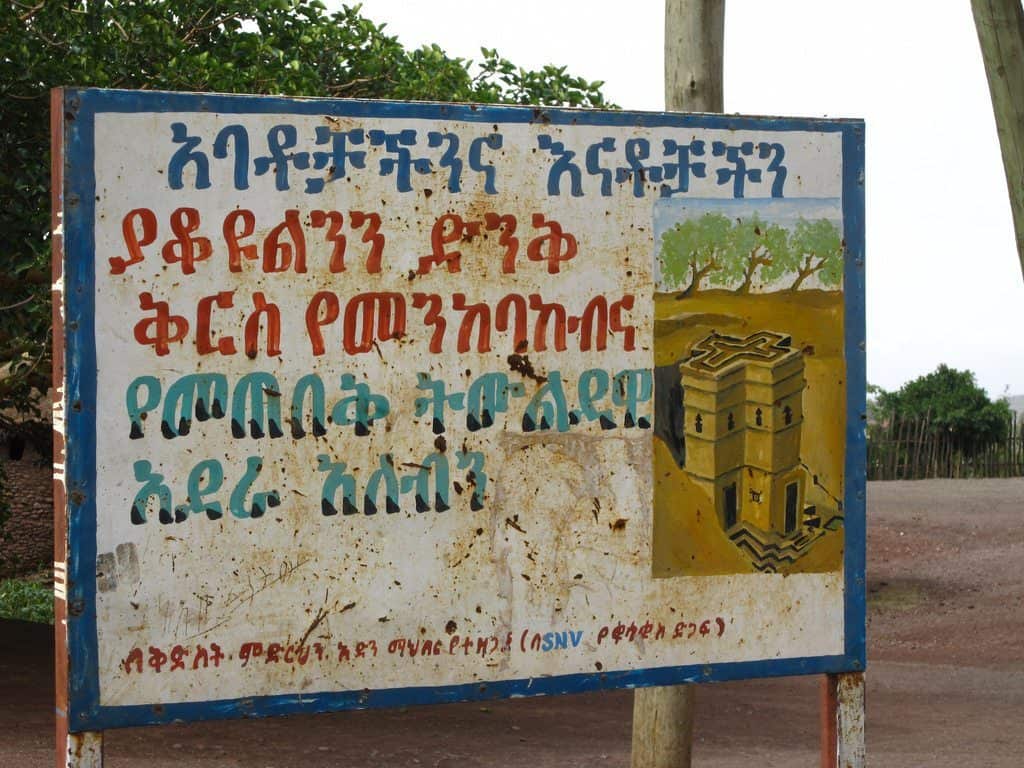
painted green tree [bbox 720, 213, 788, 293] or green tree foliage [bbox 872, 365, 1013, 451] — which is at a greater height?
painted green tree [bbox 720, 213, 788, 293]

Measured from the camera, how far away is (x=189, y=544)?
431 centimetres

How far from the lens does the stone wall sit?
967 inches

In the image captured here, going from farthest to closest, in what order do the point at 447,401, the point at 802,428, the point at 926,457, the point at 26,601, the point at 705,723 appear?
the point at 926,457 < the point at 26,601 < the point at 705,723 < the point at 802,428 < the point at 447,401

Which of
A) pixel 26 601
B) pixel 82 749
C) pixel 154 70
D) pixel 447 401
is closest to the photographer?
pixel 82 749

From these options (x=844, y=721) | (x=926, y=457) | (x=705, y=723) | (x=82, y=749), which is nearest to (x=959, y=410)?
(x=926, y=457)

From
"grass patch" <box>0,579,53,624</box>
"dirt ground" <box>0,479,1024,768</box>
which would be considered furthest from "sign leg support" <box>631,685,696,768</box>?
"grass patch" <box>0,579,53,624</box>

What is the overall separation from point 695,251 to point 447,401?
40.3 inches

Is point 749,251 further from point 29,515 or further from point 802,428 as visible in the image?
point 29,515

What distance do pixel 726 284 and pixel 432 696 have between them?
1721mm

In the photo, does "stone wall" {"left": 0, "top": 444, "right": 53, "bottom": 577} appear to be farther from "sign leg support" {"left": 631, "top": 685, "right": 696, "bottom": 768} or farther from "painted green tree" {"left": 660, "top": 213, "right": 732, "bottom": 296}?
"painted green tree" {"left": 660, "top": 213, "right": 732, "bottom": 296}

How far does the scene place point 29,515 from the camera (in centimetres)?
2469

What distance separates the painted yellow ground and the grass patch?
1507cm

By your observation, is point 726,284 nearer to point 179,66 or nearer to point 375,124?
point 375,124

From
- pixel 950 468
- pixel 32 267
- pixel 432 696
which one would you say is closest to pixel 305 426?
pixel 432 696
